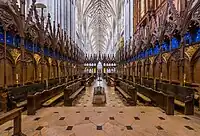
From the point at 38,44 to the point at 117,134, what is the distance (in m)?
9.71

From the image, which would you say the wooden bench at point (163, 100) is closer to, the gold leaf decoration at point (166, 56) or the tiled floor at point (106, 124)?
the tiled floor at point (106, 124)

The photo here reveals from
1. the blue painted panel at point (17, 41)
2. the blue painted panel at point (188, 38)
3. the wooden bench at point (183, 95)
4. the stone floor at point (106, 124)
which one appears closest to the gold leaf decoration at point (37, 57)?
the blue painted panel at point (17, 41)

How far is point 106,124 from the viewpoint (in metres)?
4.66

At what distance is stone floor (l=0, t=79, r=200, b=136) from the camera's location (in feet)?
13.3

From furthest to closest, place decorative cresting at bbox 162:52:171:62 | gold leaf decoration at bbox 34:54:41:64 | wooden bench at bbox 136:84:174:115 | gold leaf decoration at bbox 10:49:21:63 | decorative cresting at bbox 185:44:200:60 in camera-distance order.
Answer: gold leaf decoration at bbox 34:54:41:64, decorative cresting at bbox 162:52:171:62, gold leaf decoration at bbox 10:49:21:63, decorative cresting at bbox 185:44:200:60, wooden bench at bbox 136:84:174:115

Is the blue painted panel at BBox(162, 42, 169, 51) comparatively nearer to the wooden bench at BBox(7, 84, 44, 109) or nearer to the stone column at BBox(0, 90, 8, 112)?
the wooden bench at BBox(7, 84, 44, 109)

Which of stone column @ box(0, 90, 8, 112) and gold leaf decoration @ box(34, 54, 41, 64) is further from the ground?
gold leaf decoration @ box(34, 54, 41, 64)

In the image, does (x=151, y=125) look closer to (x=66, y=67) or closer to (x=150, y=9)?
(x=150, y=9)

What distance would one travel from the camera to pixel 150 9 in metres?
14.6

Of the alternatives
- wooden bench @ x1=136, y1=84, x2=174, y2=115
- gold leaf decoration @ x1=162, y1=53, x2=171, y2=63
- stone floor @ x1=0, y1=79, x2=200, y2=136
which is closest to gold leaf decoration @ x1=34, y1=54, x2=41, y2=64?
stone floor @ x1=0, y1=79, x2=200, y2=136

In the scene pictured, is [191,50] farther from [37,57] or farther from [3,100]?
[37,57]

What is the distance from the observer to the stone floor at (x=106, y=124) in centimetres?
404

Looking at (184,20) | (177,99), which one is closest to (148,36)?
(184,20)

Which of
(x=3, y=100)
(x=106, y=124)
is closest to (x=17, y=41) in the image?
(x=3, y=100)
